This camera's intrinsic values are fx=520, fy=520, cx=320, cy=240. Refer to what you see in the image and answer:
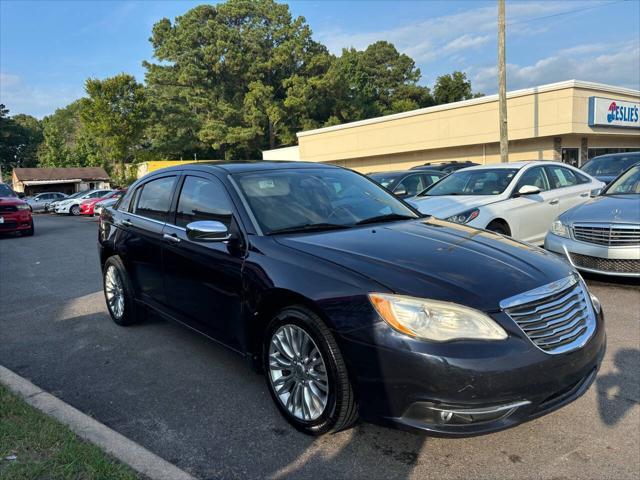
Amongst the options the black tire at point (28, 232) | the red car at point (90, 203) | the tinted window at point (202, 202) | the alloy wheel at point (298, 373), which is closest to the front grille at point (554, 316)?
the alloy wheel at point (298, 373)

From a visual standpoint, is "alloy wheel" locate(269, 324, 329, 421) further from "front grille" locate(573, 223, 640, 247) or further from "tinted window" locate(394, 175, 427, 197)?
"tinted window" locate(394, 175, 427, 197)

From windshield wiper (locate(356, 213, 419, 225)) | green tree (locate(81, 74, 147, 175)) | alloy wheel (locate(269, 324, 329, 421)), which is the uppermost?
green tree (locate(81, 74, 147, 175))

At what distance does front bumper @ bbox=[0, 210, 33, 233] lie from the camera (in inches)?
609

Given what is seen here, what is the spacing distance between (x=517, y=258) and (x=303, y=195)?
1.62 meters

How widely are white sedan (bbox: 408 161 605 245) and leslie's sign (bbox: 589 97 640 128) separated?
62.9 feet

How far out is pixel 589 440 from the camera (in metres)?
3.03

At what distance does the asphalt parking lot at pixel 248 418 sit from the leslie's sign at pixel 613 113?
75.7ft

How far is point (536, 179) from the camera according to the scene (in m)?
8.19

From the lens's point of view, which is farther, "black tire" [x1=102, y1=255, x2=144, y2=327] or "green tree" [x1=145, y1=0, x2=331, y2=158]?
"green tree" [x1=145, y1=0, x2=331, y2=158]

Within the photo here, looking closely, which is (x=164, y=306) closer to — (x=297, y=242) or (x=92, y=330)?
(x=92, y=330)

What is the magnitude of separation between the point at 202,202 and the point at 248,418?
169 centimetres

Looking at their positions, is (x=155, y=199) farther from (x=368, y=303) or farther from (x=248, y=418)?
(x=368, y=303)

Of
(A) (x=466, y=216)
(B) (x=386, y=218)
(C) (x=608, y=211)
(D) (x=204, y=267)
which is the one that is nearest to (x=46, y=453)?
(D) (x=204, y=267)

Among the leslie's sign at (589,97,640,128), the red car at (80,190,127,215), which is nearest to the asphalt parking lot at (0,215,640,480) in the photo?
the leslie's sign at (589,97,640,128)
